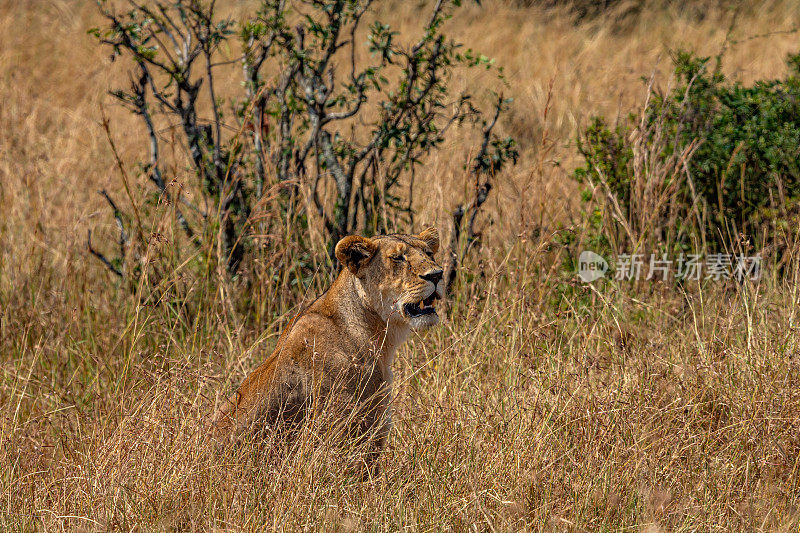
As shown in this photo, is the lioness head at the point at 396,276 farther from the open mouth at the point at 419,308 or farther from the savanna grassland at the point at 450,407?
the savanna grassland at the point at 450,407

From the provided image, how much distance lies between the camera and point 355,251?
12.7ft

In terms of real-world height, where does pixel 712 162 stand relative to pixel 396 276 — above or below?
above

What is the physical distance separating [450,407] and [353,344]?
1.65 ft

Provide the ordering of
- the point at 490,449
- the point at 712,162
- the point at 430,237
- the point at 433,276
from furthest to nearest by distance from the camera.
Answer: the point at 712,162 < the point at 430,237 < the point at 433,276 < the point at 490,449

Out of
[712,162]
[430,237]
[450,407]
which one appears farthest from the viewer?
[712,162]

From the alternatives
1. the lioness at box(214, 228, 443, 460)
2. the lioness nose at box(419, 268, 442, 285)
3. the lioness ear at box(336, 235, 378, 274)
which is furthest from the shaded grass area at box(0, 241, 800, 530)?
the lioness ear at box(336, 235, 378, 274)

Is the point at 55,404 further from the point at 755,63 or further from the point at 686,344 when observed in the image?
the point at 755,63

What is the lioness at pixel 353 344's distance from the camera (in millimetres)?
3713

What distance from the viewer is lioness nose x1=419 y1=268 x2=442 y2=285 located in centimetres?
376

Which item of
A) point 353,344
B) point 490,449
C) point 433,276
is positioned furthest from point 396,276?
point 490,449

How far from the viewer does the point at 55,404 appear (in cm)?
481

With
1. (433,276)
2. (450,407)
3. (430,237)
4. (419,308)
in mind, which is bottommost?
(450,407)

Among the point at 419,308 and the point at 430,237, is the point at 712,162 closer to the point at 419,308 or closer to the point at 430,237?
the point at 430,237

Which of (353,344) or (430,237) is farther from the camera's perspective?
(430,237)
